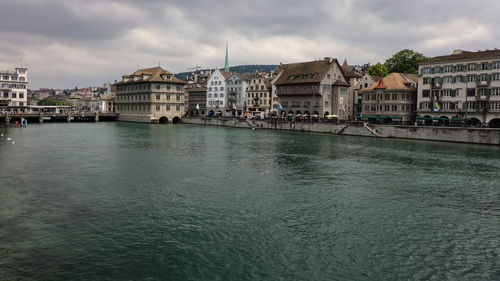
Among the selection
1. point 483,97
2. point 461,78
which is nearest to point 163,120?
point 461,78

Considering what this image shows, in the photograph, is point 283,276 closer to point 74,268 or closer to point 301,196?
point 74,268

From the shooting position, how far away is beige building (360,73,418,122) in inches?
3059

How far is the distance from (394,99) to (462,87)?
528 inches

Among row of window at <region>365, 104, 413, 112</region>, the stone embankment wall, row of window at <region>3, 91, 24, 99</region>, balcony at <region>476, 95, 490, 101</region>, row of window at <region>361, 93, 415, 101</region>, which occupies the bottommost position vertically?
the stone embankment wall

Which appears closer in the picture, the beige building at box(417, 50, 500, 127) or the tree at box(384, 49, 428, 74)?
the beige building at box(417, 50, 500, 127)

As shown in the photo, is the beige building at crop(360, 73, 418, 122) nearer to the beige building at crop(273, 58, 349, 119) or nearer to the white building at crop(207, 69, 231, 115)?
the beige building at crop(273, 58, 349, 119)

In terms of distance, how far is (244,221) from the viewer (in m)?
18.0

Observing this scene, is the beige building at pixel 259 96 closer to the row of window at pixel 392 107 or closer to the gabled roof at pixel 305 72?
the gabled roof at pixel 305 72

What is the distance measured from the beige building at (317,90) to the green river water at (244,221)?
2296 inches

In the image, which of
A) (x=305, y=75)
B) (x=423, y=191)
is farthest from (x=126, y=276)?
(x=305, y=75)

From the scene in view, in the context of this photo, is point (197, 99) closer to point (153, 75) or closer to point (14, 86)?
point (153, 75)

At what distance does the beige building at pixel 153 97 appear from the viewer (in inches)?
4375

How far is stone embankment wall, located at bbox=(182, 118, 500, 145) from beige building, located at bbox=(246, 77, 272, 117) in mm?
16901

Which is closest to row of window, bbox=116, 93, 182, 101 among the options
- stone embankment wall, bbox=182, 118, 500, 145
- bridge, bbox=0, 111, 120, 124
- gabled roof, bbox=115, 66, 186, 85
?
gabled roof, bbox=115, 66, 186, 85
